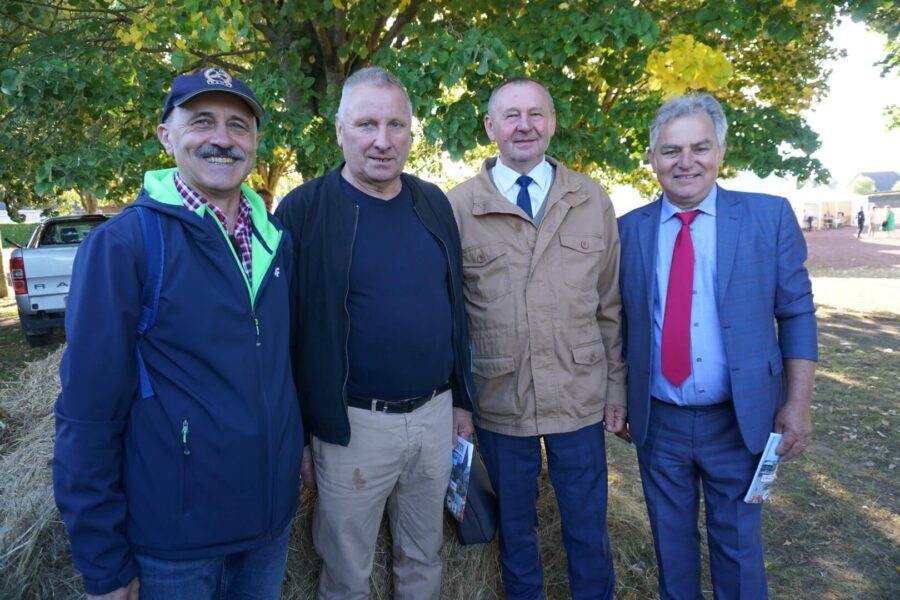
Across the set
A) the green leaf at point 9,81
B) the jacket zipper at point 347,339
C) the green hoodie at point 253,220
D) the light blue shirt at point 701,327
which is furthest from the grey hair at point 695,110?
the green leaf at point 9,81

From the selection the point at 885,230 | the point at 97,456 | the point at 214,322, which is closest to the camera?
the point at 97,456

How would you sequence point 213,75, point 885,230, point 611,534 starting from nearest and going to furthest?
point 213,75, point 611,534, point 885,230

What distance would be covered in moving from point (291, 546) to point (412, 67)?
2.88 metres

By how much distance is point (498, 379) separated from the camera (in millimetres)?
2777

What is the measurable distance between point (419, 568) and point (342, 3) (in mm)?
4042

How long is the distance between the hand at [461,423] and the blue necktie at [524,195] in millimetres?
948

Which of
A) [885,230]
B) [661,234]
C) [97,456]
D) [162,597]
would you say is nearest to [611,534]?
[661,234]

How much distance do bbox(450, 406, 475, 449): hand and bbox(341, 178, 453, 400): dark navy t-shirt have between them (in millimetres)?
331

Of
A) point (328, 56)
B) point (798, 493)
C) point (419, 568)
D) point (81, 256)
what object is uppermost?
point (328, 56)

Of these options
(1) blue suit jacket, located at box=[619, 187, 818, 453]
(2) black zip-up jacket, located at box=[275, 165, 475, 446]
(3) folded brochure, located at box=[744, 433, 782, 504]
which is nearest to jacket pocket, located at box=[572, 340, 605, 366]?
(1) blue suit jacket, located at box=[619, 187, 818, 453]

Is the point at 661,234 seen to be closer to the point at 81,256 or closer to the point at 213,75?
the point at 213,75

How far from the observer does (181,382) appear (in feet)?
5.49

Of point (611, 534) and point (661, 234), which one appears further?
point (611, 534)

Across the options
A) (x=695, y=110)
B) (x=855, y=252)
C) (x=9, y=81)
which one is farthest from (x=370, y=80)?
(x=855, y=252)
